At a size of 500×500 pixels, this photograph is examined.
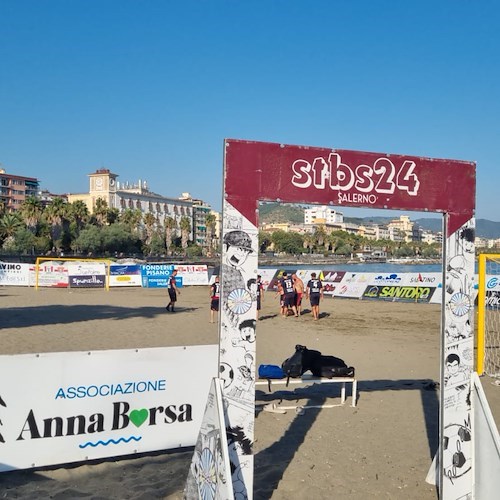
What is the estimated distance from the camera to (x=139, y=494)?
4.66 m

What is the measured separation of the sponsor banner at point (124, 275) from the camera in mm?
32812

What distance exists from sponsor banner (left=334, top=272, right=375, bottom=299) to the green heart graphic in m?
22.1

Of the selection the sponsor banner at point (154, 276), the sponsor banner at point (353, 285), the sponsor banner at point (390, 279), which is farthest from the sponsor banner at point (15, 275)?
the sponsor banner at point (390, 279)

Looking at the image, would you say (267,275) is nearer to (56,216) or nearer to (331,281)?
(331,281)

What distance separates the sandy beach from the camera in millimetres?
4840

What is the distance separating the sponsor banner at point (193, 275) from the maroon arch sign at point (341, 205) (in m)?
30.8

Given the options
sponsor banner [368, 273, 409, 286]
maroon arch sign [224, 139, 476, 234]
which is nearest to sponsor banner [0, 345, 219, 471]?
maroon arch sign [224, 139, 476, 234]

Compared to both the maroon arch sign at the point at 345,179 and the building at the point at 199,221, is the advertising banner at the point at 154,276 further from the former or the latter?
the building at the point at 199,221

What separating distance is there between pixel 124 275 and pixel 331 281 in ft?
42.8

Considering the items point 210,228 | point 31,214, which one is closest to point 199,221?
point 210,228

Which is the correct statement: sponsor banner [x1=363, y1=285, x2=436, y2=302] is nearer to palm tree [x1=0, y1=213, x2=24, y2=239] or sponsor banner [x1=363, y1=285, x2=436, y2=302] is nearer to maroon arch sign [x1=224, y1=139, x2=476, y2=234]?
maroon arch sign [x1=224, y1=139, x2=476, y2=234]

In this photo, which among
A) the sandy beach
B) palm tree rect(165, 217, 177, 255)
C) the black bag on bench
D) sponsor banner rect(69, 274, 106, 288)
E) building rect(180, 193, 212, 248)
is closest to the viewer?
the sandy beach

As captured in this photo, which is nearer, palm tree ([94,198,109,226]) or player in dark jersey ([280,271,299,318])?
player in dark jersey ([280,271,299,318])

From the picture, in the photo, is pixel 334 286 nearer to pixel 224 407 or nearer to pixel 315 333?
pixel 315 333
